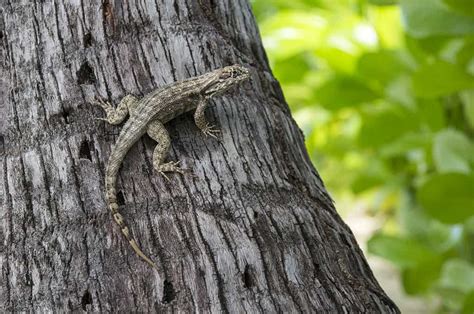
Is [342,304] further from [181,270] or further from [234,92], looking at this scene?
[234,92]

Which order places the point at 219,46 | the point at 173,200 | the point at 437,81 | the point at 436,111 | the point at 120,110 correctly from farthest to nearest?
1. the point at 436,111
2. the point at 437,81
3. the point at 219,46
4. the point at 120,110
5. the point at 173,200

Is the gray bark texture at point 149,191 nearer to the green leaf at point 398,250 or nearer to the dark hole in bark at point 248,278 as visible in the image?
the dark hole in bark at point 248,278

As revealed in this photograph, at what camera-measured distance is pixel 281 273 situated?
3.52 metres

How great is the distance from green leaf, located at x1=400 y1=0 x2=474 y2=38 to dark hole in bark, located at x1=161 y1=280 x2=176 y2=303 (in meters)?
2.71

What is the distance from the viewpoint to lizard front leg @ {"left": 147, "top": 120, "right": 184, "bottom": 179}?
3736 millimetres

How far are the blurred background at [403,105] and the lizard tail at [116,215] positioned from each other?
7.38 feet

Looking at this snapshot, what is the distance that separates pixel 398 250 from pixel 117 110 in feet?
9.23

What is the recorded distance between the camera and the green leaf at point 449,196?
5.04 m

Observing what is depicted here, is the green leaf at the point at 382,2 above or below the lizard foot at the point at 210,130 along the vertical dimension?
above

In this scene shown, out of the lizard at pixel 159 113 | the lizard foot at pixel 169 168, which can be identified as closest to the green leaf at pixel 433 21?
the lizard at pixel 159 113

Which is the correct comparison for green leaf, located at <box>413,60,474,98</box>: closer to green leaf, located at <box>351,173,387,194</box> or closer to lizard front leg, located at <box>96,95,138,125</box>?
green leaf, located at <box>351,173,387,194</box>

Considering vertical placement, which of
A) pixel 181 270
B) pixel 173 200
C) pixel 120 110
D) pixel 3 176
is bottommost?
pixel 181 270

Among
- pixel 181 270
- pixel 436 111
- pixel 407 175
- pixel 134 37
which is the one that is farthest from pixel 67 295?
pixel 407 175

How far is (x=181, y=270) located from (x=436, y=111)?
350 centimetres
